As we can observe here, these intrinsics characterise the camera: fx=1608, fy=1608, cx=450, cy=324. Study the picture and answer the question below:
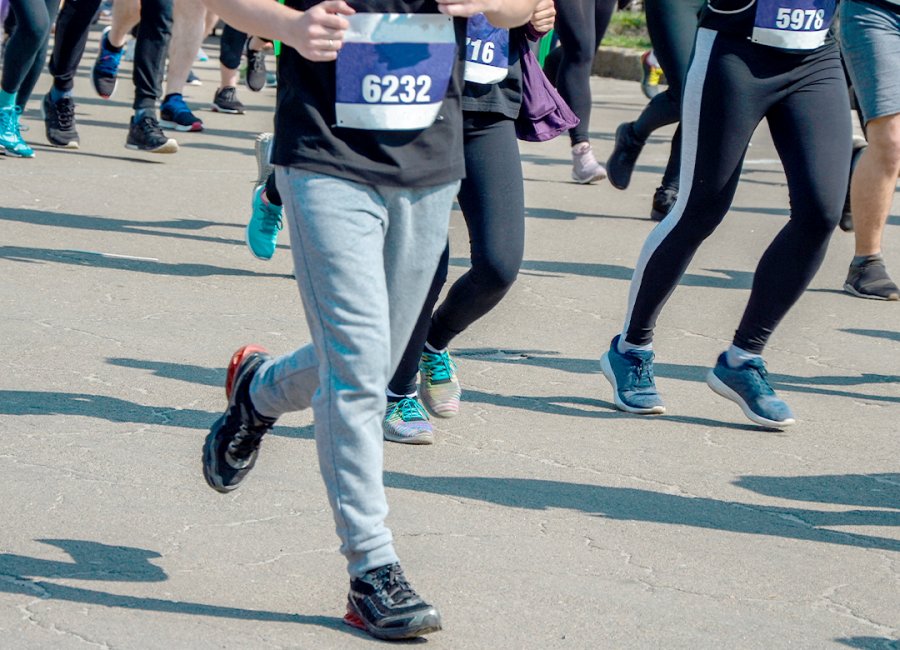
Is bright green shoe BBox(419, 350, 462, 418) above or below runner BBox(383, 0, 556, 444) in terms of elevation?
below

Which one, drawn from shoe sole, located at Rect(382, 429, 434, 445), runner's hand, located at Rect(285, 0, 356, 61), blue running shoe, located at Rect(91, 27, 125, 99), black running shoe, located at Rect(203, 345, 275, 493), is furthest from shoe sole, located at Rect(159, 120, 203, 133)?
runner's hand, located at Rect(285, 0, 356, 61)

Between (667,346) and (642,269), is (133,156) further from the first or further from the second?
(642,269)

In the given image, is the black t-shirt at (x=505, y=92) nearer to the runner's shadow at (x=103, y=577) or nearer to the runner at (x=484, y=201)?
the runner at (x=484, y=201)

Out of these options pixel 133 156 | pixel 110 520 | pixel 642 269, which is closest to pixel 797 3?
pixel 642 269

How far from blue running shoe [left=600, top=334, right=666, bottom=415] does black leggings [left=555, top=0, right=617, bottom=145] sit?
11.0ft

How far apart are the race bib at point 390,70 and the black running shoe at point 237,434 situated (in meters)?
0.72

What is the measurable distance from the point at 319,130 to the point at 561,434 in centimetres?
185

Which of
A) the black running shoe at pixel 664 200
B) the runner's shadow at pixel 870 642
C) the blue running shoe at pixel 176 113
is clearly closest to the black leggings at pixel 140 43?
the blue running shoe at pixel 176 113

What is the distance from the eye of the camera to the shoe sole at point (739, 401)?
4.63 meters

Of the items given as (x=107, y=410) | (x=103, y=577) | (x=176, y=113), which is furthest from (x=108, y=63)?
(x=103, y=577)

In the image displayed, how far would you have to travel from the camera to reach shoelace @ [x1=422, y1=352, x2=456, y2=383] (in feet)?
14.8

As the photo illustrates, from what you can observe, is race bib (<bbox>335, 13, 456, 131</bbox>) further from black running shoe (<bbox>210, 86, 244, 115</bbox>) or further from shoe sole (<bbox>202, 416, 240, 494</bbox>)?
black running shoe (<bbox>210, 86, 244, 115</bbox>)

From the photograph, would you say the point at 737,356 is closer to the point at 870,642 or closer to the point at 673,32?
the point at 870,642

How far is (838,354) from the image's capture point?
5.66 metres
